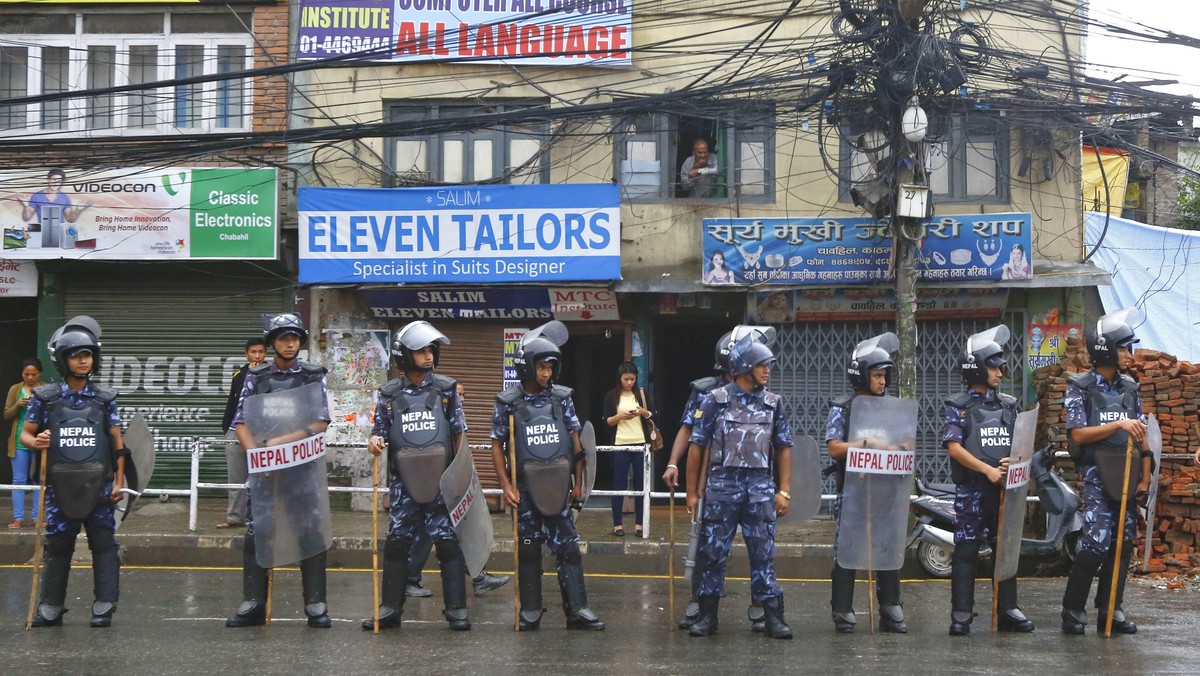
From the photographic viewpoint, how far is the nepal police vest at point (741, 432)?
751 cm

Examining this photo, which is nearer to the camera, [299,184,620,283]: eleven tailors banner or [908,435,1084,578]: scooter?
[908,435,1084,578]: scooter

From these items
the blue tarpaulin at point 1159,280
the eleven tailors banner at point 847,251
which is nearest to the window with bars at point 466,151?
the eleven tailors banner at point 847,251

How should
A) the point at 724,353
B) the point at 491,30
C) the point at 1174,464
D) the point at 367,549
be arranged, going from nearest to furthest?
1. the point at 724,353
2. the point at 1174,464
3. the point at 367,549
4. the point at 491,30

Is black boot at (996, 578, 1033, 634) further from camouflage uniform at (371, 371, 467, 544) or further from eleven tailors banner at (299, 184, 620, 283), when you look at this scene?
eleven tailors banner at (299, 184, 620, 283)

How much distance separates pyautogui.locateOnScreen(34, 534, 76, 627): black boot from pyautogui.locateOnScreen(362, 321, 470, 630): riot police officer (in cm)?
187

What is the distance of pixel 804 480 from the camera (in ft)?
27.3

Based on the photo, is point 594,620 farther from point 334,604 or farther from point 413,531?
point 334,604

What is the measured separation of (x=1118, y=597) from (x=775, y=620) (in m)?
2.09

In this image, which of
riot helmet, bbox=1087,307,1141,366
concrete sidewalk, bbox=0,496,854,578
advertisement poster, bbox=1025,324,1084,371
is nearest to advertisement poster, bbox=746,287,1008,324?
advertisement poster, bbox=1025,324,1084,371

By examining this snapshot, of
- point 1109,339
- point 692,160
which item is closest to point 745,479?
point 1109,339

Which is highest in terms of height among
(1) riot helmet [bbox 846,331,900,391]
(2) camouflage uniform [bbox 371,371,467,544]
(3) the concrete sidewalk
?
(1) riot helmet [bbox 846,331,900,391]

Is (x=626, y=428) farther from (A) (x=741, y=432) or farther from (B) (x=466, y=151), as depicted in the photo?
(A) (x=741, y=432)

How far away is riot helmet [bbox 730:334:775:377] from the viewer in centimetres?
754

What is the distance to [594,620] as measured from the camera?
7.86m
